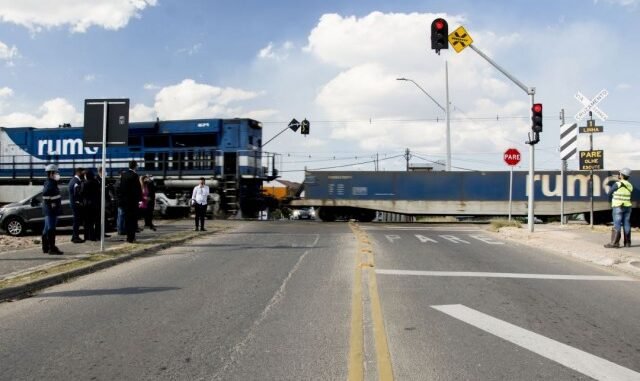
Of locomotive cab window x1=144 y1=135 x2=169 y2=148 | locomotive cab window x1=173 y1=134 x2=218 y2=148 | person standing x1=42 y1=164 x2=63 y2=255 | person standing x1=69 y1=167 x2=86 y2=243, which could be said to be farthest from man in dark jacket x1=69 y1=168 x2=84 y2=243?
locomotive cab window x1=144 y1=135 x2=169 y2=148

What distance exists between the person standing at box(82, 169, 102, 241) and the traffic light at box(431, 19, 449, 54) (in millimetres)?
9789

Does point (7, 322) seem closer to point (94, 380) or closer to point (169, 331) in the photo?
point (169, 331)

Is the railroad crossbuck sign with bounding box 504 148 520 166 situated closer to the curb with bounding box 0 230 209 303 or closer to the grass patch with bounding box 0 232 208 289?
the grass patch with bounding box 0 232 208 289

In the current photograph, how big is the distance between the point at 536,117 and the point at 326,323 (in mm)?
13728

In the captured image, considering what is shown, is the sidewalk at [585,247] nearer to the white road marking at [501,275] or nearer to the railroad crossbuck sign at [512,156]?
the white road marking at [501,275]

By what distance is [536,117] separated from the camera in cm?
1731

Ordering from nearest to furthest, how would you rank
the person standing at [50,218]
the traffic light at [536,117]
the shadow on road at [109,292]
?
the shadow on road at [109,292], the person standing at [50,218], the traffic light at [536,117]

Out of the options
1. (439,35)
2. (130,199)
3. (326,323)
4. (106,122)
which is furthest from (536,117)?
(326,323)

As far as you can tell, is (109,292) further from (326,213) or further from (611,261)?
(326,213)

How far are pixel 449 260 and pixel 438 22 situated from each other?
311 inches

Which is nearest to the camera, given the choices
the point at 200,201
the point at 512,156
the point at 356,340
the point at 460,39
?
the point at 356,340

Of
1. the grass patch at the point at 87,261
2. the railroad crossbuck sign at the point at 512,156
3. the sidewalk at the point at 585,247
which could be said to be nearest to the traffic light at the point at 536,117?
the sidewalk at the point at 585,247

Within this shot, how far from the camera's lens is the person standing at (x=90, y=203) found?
13078 mm

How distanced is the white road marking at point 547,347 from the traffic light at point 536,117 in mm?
12067
